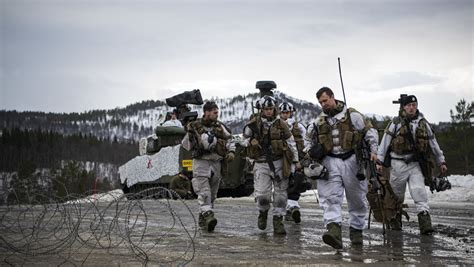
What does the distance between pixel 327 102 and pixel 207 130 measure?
103 inches

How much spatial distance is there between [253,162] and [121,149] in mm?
134139

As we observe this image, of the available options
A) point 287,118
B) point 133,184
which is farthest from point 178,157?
point 287,118

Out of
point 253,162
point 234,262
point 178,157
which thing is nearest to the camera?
point 234,262

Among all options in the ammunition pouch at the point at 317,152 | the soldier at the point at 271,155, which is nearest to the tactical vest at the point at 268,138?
the soldier at the point at 271,155

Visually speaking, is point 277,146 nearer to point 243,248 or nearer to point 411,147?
point 411,147

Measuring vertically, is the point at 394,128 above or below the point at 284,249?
above

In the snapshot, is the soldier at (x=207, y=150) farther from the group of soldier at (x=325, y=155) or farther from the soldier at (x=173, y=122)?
the soldier at (x=173, y=122)

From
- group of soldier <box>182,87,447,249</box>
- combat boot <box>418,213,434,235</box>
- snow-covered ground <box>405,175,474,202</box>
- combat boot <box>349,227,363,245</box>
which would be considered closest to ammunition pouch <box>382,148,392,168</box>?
group of soldier <box>182,87,447,249</box>

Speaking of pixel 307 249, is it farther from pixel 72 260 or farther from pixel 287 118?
pixel 287 118

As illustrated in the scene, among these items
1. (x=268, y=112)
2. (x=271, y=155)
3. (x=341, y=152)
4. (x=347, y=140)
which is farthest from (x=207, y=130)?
(x=347, y=140)

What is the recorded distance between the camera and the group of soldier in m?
7.38

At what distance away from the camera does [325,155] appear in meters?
7.48

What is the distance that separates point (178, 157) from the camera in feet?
62.7

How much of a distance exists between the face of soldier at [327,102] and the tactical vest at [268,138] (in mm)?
1357
